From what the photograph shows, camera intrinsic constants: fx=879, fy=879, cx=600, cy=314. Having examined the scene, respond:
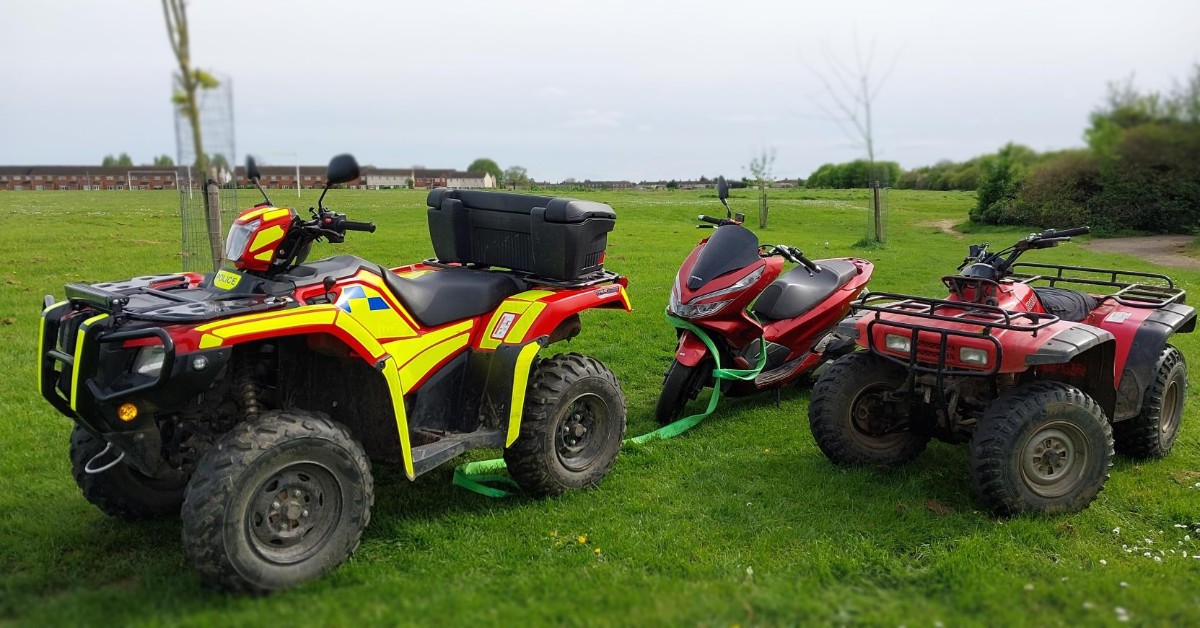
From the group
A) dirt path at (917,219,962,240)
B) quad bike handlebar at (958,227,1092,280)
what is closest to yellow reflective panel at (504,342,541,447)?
quad bike handlebar at (958,227,1092,280)

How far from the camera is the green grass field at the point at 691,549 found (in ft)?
12.2

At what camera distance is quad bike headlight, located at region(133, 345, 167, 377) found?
3621mm

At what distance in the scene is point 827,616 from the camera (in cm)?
371

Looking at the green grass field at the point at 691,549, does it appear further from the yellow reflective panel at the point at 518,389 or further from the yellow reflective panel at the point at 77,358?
the yellow reflective panel at the point at 77,358

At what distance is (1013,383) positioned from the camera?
5293 millimetres

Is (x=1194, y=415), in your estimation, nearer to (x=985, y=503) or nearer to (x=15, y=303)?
(x=985, y=503)

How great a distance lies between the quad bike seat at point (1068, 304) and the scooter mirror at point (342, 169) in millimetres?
4450

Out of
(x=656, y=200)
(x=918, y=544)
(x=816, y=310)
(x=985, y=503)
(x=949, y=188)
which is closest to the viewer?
(x=949, y=188)

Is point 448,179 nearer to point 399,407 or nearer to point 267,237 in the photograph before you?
point 267,237

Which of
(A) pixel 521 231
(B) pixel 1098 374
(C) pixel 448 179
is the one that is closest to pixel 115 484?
(C) pixel 448 179

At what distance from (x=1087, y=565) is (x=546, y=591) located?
2586mm

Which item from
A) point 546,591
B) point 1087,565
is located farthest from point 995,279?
point 546,591

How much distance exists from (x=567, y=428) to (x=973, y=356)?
232cm

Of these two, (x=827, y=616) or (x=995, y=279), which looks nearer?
(x=827, y=616)
